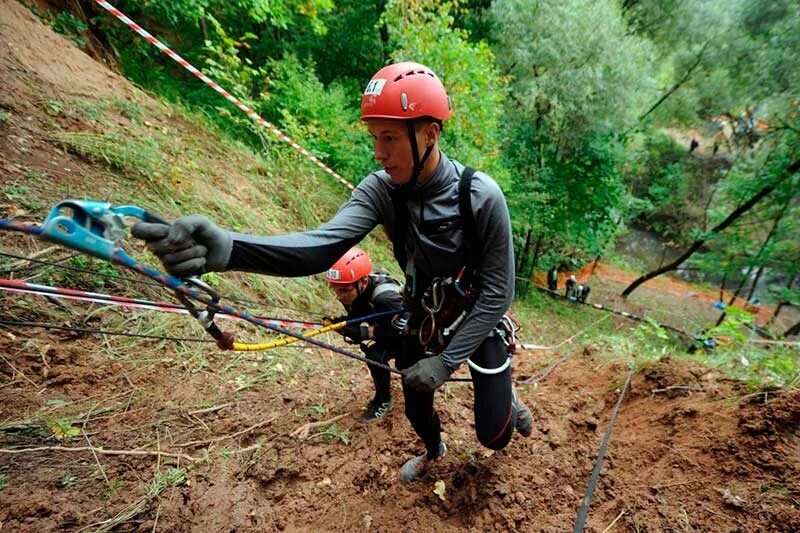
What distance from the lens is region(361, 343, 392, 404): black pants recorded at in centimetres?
299

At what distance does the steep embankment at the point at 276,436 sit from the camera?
2215 millimetres

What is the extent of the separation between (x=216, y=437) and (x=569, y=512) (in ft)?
7.90

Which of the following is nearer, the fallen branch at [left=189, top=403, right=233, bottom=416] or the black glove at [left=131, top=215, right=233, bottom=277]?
the black glove at [left=131, top=215, right=233, bottom=277]

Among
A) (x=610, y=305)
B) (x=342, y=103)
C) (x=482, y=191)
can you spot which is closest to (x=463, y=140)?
(x=342, y=103)

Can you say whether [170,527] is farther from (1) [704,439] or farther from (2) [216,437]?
(1) [704,439]

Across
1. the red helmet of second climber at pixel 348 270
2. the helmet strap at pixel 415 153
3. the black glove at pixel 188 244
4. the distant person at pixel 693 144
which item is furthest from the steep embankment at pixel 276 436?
the distant person at pixel 693 144

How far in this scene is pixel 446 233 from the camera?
6.73 ft

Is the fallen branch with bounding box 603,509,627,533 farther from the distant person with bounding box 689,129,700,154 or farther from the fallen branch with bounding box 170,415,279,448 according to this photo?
the distant person with bounding box 689,129,700,154

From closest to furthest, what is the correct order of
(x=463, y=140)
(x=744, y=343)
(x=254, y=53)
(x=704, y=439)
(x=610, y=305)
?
(x=704, y=439) → (x=744, y=343) → (x=463, y=140) → (x=254, y=53) → (x=610, y=305)

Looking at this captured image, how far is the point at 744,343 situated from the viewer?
4074mm

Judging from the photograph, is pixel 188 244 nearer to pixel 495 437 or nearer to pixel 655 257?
pixel 495 437

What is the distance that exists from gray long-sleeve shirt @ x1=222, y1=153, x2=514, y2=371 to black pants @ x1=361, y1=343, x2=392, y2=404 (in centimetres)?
97

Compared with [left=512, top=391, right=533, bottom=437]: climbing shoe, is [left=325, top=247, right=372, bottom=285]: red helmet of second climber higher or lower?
higher

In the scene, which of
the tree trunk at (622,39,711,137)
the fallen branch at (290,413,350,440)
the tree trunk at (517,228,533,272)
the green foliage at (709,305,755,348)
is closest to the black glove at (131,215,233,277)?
the fallen branch at (290,413,350,440)
